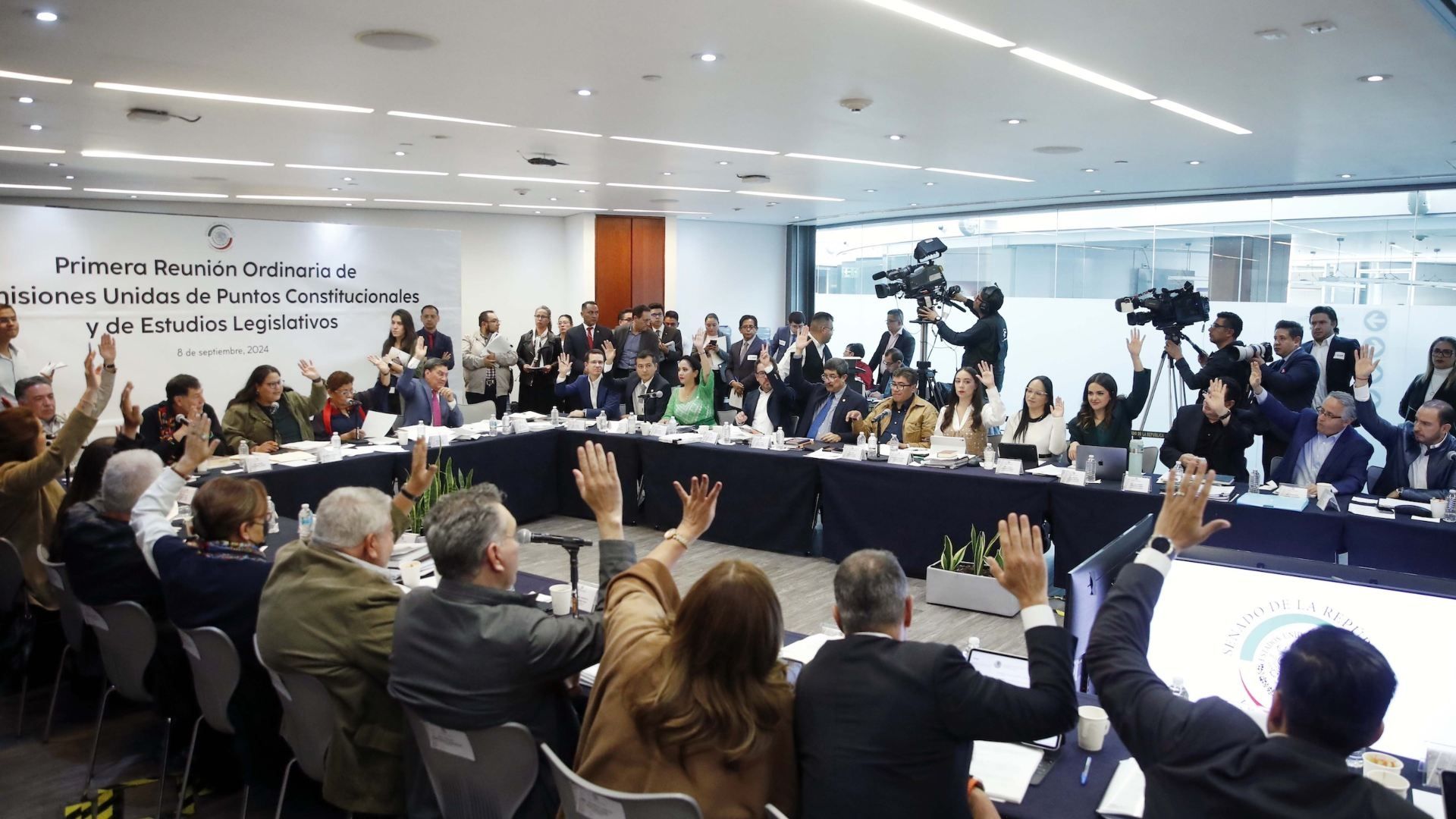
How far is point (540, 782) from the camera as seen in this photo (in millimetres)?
2232

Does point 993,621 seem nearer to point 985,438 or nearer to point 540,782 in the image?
point 985,438

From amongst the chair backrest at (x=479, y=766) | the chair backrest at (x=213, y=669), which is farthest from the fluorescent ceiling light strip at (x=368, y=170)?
the chair backrest at (x=479, y=766)

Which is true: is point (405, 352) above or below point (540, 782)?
above

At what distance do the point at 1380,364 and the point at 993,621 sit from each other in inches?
265

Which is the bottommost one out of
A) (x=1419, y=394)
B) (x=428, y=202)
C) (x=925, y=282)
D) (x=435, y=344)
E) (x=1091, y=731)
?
(x=1091, y=731)

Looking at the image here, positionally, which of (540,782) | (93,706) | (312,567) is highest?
(312,567)

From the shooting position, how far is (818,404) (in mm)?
6855

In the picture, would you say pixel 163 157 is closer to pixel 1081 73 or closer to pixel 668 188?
pixel 668 188

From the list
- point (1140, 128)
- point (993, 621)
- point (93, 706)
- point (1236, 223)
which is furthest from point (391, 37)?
point (1236, 223)

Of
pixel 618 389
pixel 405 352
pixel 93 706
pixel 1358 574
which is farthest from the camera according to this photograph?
pixel 405 352

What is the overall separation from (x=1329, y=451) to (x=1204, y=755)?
14.2ft

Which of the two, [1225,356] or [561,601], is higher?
[1225,356]

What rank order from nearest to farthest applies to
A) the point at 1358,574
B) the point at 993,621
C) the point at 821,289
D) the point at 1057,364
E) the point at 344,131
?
the point at 1358,574 → the point at 993,621 → the point at 344,131 → the point at 1057,364 → the point at 821,289

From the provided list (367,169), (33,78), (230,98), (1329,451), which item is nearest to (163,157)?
(367,169)
